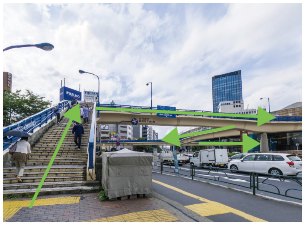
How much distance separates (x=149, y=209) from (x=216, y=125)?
96.5ft

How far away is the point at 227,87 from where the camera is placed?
186 meters

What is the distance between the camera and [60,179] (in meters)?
7.89

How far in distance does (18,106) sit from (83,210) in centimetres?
2841

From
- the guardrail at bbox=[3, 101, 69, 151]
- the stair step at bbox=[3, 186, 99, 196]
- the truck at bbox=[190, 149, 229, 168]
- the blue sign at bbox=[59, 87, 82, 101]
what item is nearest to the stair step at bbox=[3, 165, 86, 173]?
the stair step at bbox=[3, 186, 99, 196]

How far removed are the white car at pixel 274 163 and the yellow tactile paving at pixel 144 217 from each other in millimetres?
8639

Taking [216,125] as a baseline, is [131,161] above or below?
below

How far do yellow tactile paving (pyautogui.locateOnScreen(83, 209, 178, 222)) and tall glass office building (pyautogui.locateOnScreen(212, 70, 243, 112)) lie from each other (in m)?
188

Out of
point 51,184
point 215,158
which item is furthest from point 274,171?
point 51,184

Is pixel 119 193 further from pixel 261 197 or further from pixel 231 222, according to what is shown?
pixel 261 197

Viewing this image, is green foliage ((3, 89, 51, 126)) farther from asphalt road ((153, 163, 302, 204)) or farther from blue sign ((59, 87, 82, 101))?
asphalt road ((153, 163, 302, 204))

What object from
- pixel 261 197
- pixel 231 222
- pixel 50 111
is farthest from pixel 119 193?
pixel 50 111

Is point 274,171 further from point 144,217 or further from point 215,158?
point 144,217

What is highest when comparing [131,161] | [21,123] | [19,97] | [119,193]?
[19,97]

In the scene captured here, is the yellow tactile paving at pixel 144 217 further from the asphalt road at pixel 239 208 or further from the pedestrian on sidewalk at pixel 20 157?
the pedestrian on sidewalk at pixel 20 157
